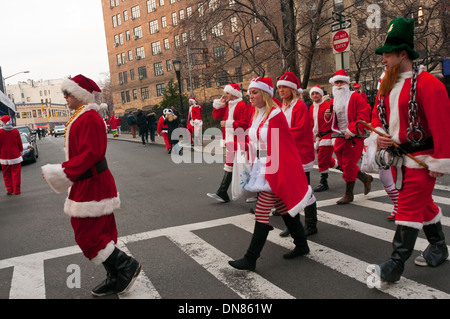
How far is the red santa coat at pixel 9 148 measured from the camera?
9.83m

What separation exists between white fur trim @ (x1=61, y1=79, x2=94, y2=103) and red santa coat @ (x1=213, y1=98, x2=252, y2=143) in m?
3.22

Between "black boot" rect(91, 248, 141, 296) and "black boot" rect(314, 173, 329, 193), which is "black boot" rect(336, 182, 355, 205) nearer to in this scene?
"black boot" rect(314, 173, 329, 193)

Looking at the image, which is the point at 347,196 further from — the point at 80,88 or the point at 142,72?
the point at 142,72

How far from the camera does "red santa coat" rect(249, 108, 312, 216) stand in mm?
3846

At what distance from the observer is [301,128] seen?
5.09 metres

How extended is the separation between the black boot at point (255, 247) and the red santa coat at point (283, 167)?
1.06 ft

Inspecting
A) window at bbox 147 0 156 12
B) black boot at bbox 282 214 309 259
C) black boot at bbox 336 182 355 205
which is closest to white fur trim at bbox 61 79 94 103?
black boot at bbox 282 214 309 259

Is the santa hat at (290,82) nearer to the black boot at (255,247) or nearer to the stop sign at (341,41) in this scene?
the black boot at (255,247)

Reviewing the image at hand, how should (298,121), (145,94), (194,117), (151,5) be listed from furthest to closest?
(145,94), (151,5), (194,117), (298,121)

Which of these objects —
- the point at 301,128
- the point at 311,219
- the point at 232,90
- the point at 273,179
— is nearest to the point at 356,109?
the point at 301,128

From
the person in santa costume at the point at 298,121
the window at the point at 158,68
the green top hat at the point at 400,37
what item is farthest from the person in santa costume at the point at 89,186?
the window at the point at 158,68

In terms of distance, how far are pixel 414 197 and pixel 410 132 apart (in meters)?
0.55

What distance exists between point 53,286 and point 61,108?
155m
